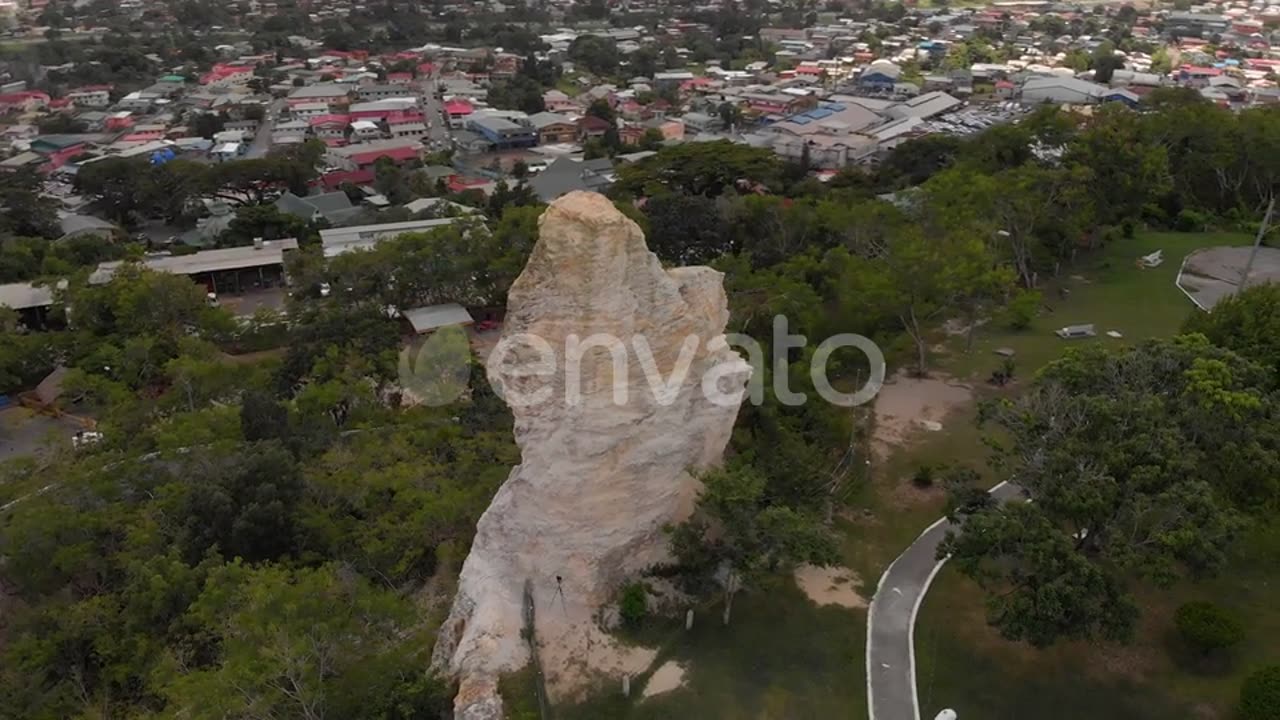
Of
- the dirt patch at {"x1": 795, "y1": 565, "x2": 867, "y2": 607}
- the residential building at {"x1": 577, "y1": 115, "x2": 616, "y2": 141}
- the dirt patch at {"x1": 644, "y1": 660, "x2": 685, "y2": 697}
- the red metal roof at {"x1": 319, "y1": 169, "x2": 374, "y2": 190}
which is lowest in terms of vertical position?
the residential building at {"x1": 577, "y1": 115, "x2": 616, "y2": 141}

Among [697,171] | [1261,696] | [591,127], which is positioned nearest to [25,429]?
[697,171]

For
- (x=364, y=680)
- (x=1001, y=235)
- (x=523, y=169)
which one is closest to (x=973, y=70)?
(x=523, y=169)

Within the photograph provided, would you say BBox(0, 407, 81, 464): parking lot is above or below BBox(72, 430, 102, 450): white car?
below

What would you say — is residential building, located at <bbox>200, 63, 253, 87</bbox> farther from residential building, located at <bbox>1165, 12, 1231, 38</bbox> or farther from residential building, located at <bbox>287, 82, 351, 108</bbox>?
residential building, located at <bbox>1165, 12, 1231, 38</bbox>

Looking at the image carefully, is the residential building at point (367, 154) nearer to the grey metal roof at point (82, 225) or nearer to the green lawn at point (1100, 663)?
the grey metal roof at point (82, 225)

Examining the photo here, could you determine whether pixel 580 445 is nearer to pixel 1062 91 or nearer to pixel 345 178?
pixel 345 178

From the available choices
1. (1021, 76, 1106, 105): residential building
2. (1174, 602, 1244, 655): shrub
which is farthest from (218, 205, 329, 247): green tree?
(1021, 76, 1106, 105): residential building
